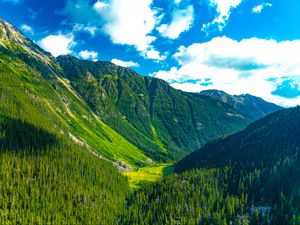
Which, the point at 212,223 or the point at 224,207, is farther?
the point at 224,207

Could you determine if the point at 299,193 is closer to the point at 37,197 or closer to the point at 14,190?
the point at 37,197

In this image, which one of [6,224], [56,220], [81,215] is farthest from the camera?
[81,215]

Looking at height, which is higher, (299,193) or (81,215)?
(299,193)

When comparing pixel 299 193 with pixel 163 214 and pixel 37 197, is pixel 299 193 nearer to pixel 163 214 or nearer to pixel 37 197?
pixel 163 214

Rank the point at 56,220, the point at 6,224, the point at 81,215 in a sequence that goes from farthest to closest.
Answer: the point at 81,215 < the point at 56,220 < the point at 6,224

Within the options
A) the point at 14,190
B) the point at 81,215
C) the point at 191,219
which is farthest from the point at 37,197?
the point at 191,219

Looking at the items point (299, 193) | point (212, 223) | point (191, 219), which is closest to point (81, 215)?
point (191, 219)

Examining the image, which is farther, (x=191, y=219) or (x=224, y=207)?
(x=224, y=207)

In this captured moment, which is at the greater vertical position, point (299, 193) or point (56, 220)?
point (299, 193)
